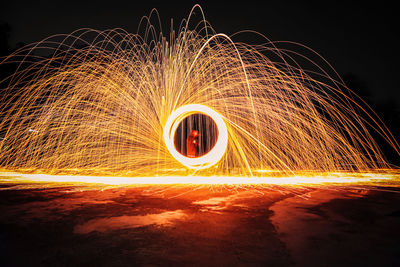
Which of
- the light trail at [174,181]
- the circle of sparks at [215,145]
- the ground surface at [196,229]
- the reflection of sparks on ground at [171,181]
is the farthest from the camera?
the circle of sparks at [215,145]

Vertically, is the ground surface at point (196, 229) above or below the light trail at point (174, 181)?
below

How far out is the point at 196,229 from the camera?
4.24 m

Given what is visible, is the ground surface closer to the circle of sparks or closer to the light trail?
the light trail

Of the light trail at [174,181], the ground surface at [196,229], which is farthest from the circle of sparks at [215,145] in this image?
the ground surface at [196,229]

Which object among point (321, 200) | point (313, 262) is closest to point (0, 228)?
point (313, 262)

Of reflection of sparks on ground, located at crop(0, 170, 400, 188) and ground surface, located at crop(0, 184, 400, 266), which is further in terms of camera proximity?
reflection of sparks on ground, located at crop(0, 170, 400, 188)

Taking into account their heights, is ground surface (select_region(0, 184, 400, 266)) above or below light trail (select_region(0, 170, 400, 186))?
below

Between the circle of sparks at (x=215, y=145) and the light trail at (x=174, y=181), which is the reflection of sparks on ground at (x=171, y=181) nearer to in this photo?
the light trail at (x=174, y=181)

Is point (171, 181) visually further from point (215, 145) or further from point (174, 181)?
point (215, 145)

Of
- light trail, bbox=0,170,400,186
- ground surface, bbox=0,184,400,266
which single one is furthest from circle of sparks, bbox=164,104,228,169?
ground surface, bbox=0,184,400,266

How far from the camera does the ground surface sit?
3.18 metres

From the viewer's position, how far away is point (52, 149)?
1817cm

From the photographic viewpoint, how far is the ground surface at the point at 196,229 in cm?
318

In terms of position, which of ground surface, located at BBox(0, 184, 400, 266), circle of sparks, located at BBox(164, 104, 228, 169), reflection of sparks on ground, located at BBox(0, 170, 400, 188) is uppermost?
circle of sparks, located at BBox(164, 104, 228, 169)
